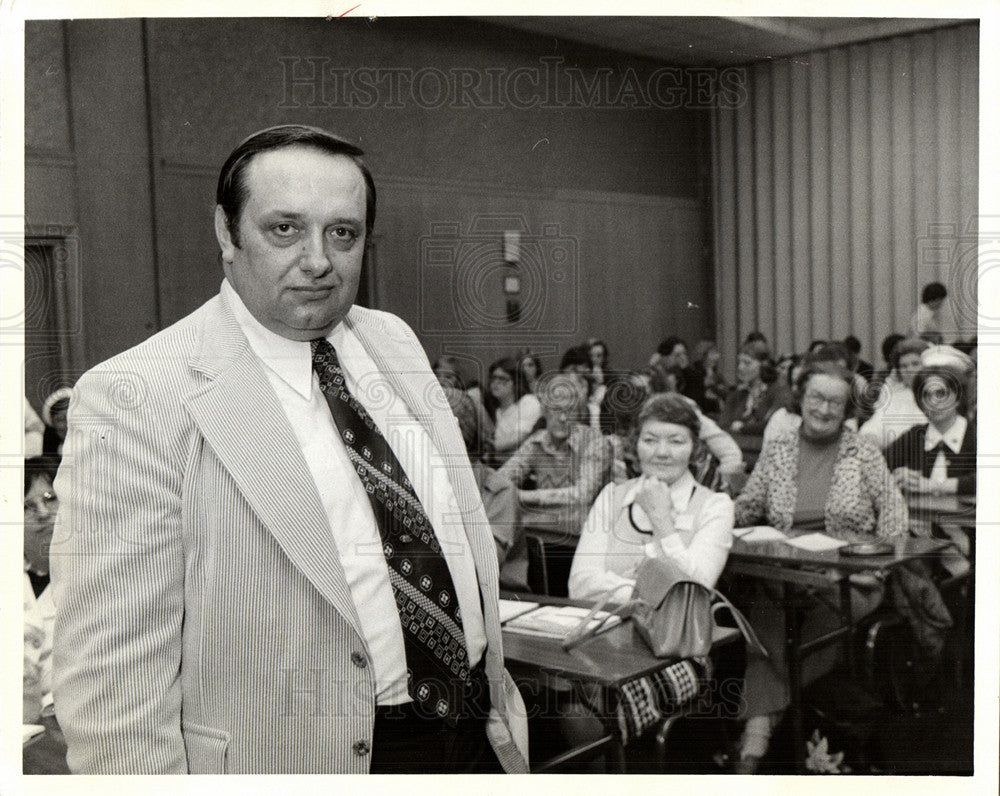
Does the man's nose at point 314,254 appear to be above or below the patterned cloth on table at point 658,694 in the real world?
above

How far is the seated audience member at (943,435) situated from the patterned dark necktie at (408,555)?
3.40 feet

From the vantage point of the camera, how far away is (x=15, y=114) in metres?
1.75

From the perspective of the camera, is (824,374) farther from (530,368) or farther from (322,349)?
(322,349)

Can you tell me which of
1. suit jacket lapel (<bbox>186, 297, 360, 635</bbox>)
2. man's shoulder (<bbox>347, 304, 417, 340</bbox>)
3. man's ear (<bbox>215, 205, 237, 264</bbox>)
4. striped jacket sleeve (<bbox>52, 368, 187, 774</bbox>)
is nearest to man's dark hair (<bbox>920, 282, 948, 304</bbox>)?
man's shoulder (<bbox>347, 304, 417, 340</bbox>)

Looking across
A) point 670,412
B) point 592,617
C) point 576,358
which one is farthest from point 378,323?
point 592,617

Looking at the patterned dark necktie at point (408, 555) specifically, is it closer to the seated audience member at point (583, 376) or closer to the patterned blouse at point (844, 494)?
the seated audience member at point (583, 376)

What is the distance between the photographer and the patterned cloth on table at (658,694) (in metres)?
1.81

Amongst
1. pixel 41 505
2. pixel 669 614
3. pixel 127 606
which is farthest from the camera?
pixel 669 614

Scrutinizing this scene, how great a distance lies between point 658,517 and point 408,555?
573 millimetres

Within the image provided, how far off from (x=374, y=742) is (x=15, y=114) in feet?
4.87

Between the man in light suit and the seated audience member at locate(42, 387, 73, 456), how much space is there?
3 centimetres

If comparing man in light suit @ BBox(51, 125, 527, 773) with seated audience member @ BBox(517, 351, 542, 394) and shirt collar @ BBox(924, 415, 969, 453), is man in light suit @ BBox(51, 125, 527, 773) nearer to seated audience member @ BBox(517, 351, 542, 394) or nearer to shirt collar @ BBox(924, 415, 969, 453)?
seated audience member @ BBox(517, 351, 542, 394)

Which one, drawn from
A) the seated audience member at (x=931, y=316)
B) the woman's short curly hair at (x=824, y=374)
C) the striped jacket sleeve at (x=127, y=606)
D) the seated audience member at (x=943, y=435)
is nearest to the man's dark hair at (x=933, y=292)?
the seated audience member at (x=931, y=316)

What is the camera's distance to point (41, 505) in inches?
68.6
